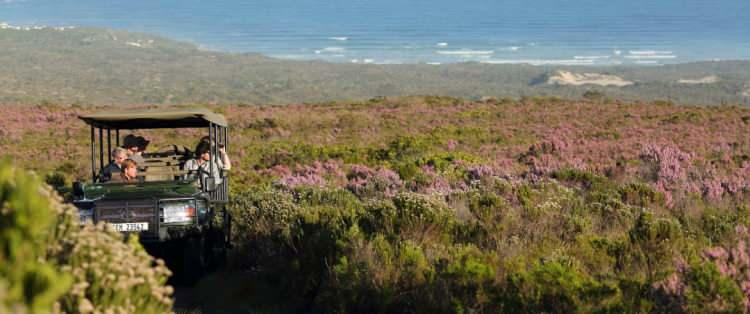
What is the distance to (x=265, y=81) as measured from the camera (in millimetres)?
152625

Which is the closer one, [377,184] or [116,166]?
[116,166]

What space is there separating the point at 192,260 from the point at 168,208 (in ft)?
Answer: 2.14

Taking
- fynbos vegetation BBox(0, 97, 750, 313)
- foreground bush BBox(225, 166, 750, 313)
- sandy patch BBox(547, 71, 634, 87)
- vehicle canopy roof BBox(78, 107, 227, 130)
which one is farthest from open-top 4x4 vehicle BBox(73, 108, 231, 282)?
sandy patch BBox(547, 71, 634, 87)

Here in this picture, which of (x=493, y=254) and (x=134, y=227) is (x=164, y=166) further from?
(x=493, y=254)

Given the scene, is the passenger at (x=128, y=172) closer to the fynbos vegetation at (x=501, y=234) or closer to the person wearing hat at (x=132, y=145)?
the person wearing hat at (x=132, y=145)

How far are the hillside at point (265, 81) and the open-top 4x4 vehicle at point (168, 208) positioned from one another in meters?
86.9

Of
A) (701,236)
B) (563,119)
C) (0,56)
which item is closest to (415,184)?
(701,236)

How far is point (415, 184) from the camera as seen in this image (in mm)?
13188

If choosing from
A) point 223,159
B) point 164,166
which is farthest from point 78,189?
point 223,159

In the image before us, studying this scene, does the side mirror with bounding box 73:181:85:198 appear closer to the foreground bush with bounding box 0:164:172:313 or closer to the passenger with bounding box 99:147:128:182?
the passenger with bounding box 99:147:128:182

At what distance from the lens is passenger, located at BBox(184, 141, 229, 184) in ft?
35.6

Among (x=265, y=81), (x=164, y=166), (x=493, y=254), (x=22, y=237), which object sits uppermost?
(x=265, y=81)

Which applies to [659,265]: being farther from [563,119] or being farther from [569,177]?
[563,119]

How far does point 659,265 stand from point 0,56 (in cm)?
18316
